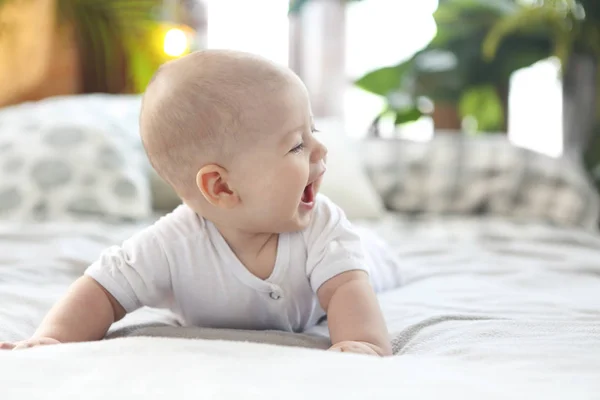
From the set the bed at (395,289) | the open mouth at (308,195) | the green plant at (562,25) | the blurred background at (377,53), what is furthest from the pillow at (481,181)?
the open mouth at (308,195)

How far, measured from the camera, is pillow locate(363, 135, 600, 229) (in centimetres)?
214

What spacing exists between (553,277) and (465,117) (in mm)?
2084

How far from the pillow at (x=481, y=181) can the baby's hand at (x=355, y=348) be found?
4.70ft

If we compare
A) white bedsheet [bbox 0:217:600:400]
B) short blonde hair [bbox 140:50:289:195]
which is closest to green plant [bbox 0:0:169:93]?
Answer: white bedsheet [bbox 0:217:600:400]

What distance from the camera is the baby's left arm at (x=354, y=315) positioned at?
813 mm

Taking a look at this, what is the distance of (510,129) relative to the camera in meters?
3.42

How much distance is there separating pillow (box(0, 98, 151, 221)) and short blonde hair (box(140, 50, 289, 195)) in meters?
0.97

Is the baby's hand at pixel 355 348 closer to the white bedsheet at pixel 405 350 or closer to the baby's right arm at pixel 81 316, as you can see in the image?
the white bedsheet at pixel 405 350

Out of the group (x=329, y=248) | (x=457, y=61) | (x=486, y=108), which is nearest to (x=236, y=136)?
(x=329, y=248)

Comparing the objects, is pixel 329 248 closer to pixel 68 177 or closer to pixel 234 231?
pixel 234 231

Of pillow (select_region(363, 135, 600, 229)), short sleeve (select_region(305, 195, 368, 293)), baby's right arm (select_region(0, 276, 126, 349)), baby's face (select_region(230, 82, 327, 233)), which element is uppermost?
baby's face (select_region(230, 82, 327, 233))

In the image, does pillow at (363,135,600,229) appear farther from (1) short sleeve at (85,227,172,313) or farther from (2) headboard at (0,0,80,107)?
(1) short sleeve at (85,227,172,313)

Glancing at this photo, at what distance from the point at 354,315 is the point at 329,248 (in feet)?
0.38

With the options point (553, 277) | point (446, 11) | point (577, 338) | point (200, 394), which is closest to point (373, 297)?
point (577, 338)
